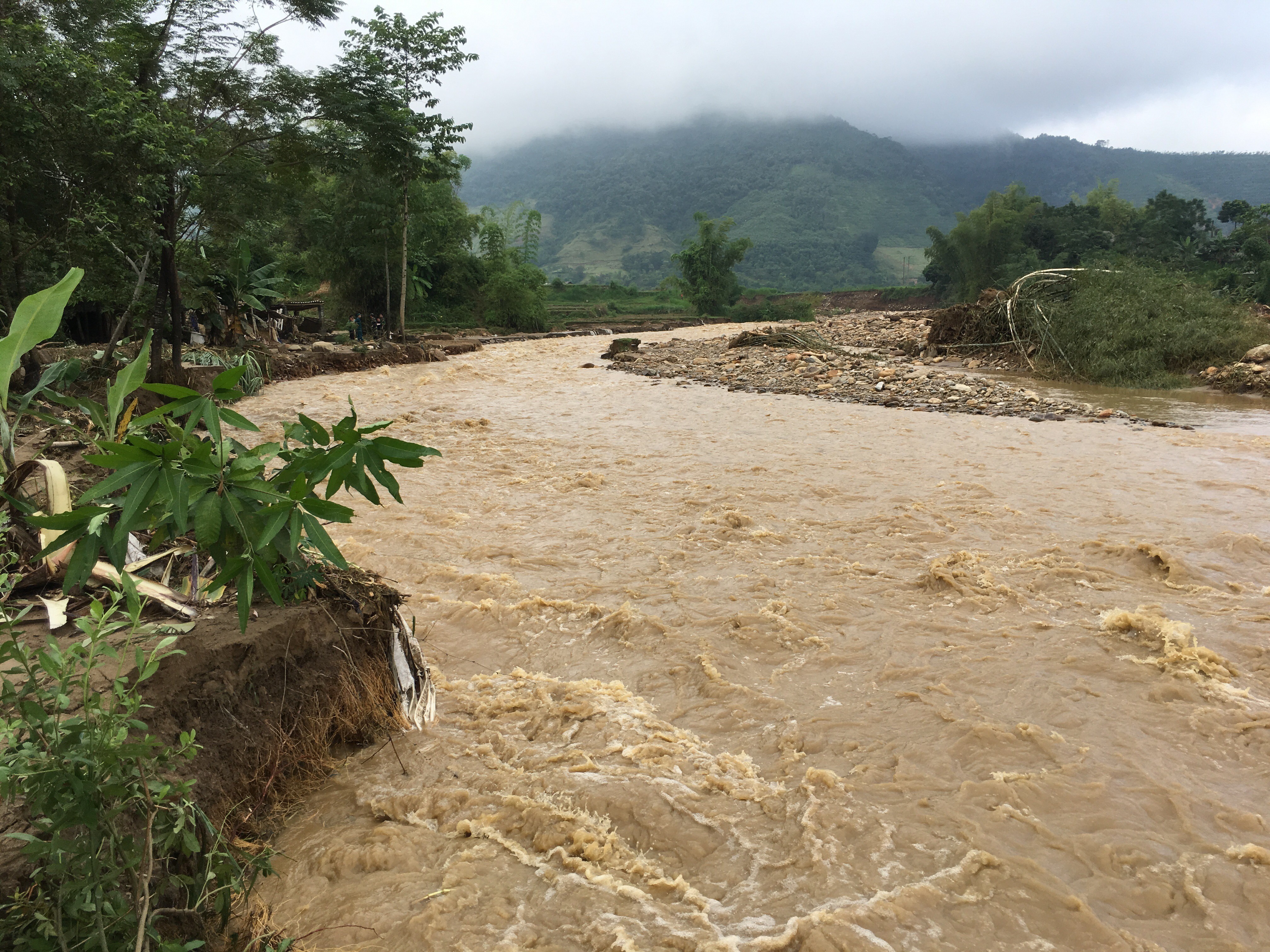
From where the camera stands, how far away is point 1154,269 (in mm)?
19297

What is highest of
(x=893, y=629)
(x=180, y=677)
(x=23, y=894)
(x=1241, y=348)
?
(x=1241, y=348)

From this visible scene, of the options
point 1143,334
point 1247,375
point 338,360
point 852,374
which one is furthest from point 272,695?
point 1143,334

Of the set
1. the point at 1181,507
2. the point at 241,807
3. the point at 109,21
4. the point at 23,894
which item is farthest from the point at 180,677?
the point at 109,21

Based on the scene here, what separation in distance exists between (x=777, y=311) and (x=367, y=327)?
32.0 metres

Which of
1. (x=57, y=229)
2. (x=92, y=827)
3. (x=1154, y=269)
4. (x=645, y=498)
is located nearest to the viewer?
(x=92, y=827)

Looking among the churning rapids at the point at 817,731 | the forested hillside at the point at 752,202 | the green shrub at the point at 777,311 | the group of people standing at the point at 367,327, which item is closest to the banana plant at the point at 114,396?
the churning rapids at the point at 817,731

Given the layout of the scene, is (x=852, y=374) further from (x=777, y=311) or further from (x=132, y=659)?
(x=777, y=311)

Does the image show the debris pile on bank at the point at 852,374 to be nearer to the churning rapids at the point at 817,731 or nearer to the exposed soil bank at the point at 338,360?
the churning rapids at the point at 817,731

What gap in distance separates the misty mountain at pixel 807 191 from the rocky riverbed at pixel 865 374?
80596 millimetres

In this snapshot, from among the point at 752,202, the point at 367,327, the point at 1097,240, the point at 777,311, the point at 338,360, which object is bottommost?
the point at 338,360

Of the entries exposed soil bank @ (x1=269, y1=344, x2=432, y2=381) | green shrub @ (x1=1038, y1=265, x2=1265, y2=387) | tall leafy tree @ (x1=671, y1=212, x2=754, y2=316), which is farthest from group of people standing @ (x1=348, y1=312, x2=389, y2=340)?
tall leafy tree @ (x1=671, y1=212, x2=754, y2=316)

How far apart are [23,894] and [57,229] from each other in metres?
10.6

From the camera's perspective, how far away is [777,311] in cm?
5216

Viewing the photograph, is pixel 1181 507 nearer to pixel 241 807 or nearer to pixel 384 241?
pixel 241 807
